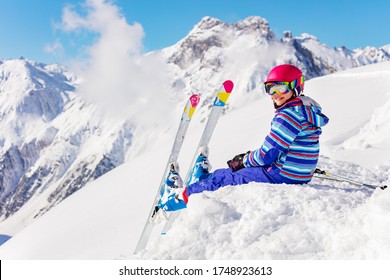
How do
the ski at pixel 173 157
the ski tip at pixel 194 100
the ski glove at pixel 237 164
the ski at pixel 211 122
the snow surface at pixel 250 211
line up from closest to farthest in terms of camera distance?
the snow surface at pixel 250 211 → the ski at pixel 173 157 → the ski glove at pixel 237 164 → the ski at pixel 211 122 → the ski tip at pixel 194 100

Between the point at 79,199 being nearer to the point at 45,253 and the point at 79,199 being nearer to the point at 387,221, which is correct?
the point at 45,253

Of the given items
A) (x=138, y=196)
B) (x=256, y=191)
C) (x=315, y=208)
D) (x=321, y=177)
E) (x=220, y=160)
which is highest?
(x=220, y=160)

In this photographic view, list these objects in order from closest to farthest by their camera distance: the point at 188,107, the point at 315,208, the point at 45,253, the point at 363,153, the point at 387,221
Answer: the point at 387,221 → the point at 315,208 → the point at 188,107 → the point at 45,253 → the point at 363,153

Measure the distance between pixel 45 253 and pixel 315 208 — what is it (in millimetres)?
6090

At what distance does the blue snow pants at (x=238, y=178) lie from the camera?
6.04 m

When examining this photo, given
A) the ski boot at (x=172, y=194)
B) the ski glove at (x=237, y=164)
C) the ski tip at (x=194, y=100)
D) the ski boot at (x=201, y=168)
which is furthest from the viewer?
the ski tip at (x=194, y=100)

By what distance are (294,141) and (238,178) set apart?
1.06m

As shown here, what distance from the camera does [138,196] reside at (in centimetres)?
1059

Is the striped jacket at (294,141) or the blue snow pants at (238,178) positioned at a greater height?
the striped jacket at (294,141)

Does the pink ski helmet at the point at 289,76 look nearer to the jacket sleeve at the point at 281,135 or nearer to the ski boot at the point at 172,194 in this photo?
the jacket sleeve at the point at 281,135

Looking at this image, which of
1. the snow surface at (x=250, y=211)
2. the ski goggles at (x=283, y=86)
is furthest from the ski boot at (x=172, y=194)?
the ski goggles at (x=283, y=86)

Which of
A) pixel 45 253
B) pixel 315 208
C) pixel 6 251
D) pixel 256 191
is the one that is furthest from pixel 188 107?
pixel 6 251

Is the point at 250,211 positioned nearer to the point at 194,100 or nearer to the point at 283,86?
the point at 283,86

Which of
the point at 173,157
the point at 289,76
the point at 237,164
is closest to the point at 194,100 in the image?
the point at 173,157
